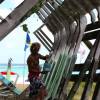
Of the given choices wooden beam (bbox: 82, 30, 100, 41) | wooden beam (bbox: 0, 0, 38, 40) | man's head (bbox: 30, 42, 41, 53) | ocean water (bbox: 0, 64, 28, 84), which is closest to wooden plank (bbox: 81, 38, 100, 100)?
wooden beam (bbox: 82, 30, 100, 41)

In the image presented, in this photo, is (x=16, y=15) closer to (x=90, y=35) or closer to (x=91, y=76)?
(x=91, y=76)

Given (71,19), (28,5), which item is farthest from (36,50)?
(28,5)

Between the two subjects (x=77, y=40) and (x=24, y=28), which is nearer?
(x=24, y=28)

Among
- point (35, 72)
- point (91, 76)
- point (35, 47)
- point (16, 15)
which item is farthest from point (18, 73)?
point (16, 15)

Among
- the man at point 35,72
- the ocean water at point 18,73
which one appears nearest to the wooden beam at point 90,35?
the man at point 35,72

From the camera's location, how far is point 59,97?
925 centimetres

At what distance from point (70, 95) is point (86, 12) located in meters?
1.41

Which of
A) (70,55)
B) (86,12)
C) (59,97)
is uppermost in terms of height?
(86,12)

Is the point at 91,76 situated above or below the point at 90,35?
below

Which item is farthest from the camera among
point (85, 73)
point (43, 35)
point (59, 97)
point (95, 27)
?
point (43, 35)

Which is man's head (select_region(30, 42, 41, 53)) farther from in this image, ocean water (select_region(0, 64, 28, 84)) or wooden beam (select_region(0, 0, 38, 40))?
ocean water (select_region(0, 64, 28, 84))

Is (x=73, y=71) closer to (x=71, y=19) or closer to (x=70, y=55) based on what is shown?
(x=70, y=55)

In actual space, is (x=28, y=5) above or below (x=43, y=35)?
below

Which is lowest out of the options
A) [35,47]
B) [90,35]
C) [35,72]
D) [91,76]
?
[91,76]
